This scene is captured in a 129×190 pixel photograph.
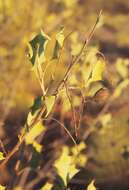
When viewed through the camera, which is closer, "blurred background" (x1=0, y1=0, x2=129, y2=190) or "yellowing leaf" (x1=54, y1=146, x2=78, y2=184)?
"yellowing leaf" (x1=54, y1=146, x2=78, y2=184)

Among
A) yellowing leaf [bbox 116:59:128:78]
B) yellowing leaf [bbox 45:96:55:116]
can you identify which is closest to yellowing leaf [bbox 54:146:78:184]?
yellowing leaf [bbox 45:96:55:116]

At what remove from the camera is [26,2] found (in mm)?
3201

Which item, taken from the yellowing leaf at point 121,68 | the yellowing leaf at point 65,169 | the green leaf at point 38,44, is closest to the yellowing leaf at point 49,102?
the green leaf at point 38,44

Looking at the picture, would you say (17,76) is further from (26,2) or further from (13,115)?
(13,115)

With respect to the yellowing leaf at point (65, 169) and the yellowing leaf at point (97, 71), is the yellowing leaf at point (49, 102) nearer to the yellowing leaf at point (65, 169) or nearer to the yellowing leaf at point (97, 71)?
the yellowing leaf at point (97, 71)

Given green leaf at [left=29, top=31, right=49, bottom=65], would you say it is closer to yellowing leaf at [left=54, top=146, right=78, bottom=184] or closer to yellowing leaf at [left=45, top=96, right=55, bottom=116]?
yellowing leaf at [left=45, top=96, right=55, bottom=116]

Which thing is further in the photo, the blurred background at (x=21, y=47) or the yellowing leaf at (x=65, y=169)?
the blurred background at (x=21, y=47)

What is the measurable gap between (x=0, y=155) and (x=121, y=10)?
10.7m

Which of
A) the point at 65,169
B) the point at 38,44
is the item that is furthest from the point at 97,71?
the point at 65,169

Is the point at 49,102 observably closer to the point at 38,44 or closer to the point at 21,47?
the point at 38,44

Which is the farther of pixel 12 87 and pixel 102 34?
pixel 102 34

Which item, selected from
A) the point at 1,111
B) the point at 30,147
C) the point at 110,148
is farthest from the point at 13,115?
the point at 30,147

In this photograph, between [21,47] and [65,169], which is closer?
[65,169]

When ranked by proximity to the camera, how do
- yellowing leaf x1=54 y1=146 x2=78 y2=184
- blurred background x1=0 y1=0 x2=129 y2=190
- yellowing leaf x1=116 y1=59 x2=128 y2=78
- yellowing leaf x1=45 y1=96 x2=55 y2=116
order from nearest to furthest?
yellowing leaf x1=45 y1=96 x2=55 y2=116, yellowing leaf x1=54 y1=146 x2=78 y2=184, yellowing leaf x1=116 y1=59 x2=128 y2=78, blurred background x1=0 y1=0 x2=129 y2=190
